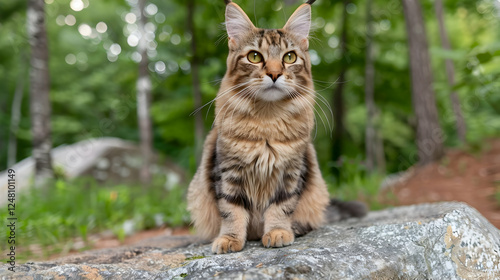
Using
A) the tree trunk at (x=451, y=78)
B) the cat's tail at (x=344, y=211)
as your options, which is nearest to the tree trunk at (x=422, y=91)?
the tree trunk at (x=451, y=78)

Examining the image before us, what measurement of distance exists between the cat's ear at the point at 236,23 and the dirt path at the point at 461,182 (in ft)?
10.1

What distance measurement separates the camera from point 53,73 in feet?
54.2

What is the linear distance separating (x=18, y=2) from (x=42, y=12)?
11419 millimetres

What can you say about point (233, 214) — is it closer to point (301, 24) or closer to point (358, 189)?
point (301, 24)

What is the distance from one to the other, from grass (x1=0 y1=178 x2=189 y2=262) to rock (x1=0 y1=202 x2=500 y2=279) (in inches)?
77.6

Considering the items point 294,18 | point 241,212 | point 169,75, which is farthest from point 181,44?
point 241,212

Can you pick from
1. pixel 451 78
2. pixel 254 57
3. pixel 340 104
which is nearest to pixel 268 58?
pixel 254 57

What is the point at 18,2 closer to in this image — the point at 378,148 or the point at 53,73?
the point at 53,73

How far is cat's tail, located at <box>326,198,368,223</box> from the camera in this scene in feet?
10.3

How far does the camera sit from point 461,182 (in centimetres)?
542

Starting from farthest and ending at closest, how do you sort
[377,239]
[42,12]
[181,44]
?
1. [181,44]
2. [42,12]
3. [377,239]

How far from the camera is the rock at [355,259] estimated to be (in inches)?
67.0

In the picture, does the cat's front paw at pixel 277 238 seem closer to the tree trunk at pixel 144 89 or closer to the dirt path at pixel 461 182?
the dirt path at pixel 461 182

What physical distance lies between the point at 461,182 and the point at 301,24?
14.5ft
